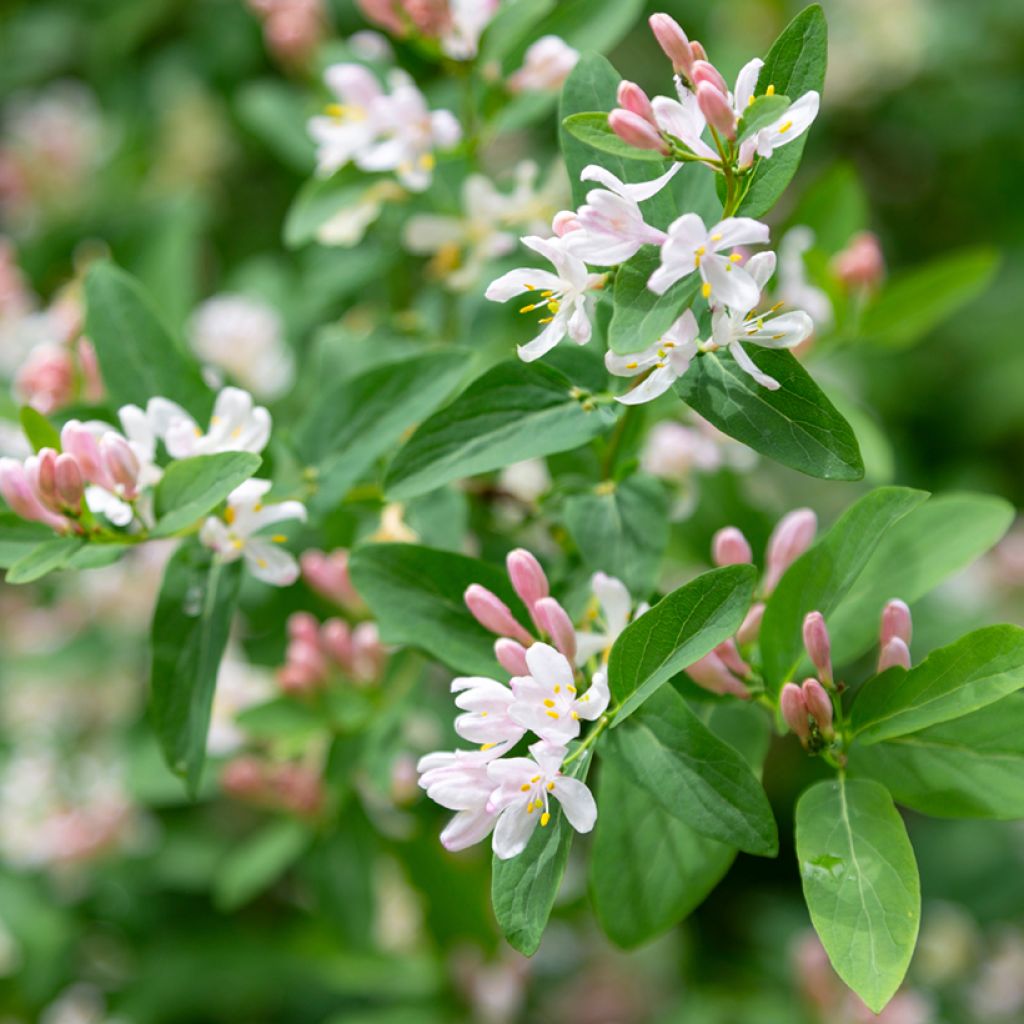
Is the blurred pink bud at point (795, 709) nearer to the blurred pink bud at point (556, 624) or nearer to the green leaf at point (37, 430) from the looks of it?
the blurred pink bud at point (556, 624)

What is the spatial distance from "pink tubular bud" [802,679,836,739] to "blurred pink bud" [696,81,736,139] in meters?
0.32

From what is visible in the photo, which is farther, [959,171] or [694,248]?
[959,171]

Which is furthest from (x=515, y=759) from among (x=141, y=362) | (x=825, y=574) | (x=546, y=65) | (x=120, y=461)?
(x=546, y=65)

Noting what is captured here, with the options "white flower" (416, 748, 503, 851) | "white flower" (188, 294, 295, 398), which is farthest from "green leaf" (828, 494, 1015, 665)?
"white flower" (188, 294, 295, 398)

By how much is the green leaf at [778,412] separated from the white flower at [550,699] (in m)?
0.17

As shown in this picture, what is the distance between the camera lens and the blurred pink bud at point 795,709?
Answer: 0.74 m

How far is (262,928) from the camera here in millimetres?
1761

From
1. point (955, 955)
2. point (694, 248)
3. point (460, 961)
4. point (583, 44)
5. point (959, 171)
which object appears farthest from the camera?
point (959, 171)

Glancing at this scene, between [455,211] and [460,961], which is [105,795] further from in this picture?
[455,211]

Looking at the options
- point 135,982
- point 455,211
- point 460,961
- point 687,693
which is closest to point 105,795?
point 135,982

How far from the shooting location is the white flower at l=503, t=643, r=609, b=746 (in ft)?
2.29

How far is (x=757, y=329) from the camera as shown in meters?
0.72

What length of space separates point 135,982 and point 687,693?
1.18 meters

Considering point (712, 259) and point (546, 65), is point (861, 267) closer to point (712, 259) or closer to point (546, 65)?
point (546, 65)
